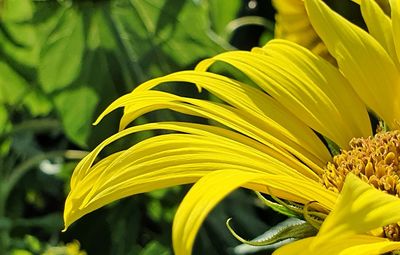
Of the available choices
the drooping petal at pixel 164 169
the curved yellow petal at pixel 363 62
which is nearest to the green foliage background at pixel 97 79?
the curved yellow petal at pixel 363 62

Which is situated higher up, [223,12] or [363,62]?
[363,62]

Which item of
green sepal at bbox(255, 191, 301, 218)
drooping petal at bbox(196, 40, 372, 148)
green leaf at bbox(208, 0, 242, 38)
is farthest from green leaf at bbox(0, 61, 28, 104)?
green sepal at bbox(255, 191, 301, 218)

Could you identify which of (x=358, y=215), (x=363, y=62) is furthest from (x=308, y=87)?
(x=358, y=215)

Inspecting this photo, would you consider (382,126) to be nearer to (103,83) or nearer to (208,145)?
(208,145)

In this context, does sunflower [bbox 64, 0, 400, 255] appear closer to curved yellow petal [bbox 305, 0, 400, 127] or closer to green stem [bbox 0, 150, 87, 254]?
curved yellow petal [bbox 305, 0, 400, 127]

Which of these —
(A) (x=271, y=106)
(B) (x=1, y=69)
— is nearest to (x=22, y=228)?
(B) (x=1, y=69)

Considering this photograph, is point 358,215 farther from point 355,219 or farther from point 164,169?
point 164,169
